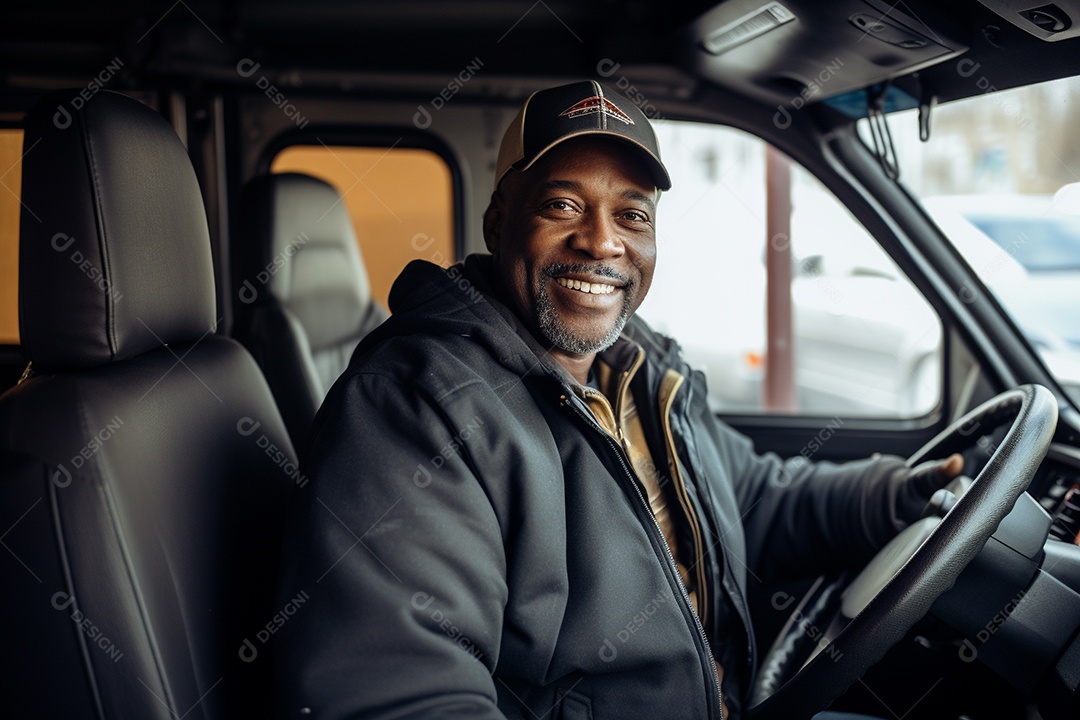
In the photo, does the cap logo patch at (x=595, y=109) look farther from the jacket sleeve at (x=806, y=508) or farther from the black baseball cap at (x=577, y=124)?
the jacket sleeve at (x=806, y=508)

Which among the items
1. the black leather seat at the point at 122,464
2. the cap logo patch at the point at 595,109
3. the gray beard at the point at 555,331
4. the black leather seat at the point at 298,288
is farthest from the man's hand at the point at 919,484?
the black leather seat at the point at 298,288

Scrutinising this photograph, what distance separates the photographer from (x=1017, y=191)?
4.42 m

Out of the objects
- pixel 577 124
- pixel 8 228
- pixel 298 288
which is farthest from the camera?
pixel 298 288

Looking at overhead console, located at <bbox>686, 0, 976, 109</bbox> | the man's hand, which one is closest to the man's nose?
overhead console, located at <bbox>686, 0, 976, 109</bbox>

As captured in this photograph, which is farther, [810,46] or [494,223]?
[810,46]

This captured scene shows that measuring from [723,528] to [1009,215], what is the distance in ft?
11.3

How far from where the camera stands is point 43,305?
1137 mm

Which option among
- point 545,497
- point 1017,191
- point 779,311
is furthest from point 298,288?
point 1017,191

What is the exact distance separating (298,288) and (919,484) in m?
1.65

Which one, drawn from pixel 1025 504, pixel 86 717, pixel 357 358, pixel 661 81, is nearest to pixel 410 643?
pixel 86 717

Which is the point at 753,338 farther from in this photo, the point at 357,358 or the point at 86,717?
the point at 86,717

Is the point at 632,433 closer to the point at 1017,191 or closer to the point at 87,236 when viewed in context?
the point at 87,236

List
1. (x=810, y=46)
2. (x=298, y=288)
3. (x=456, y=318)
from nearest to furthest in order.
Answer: (x=456, y=318), (x=810, y=46), (x=298, y=288)

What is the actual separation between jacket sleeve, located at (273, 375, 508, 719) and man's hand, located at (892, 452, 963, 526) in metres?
0.90
